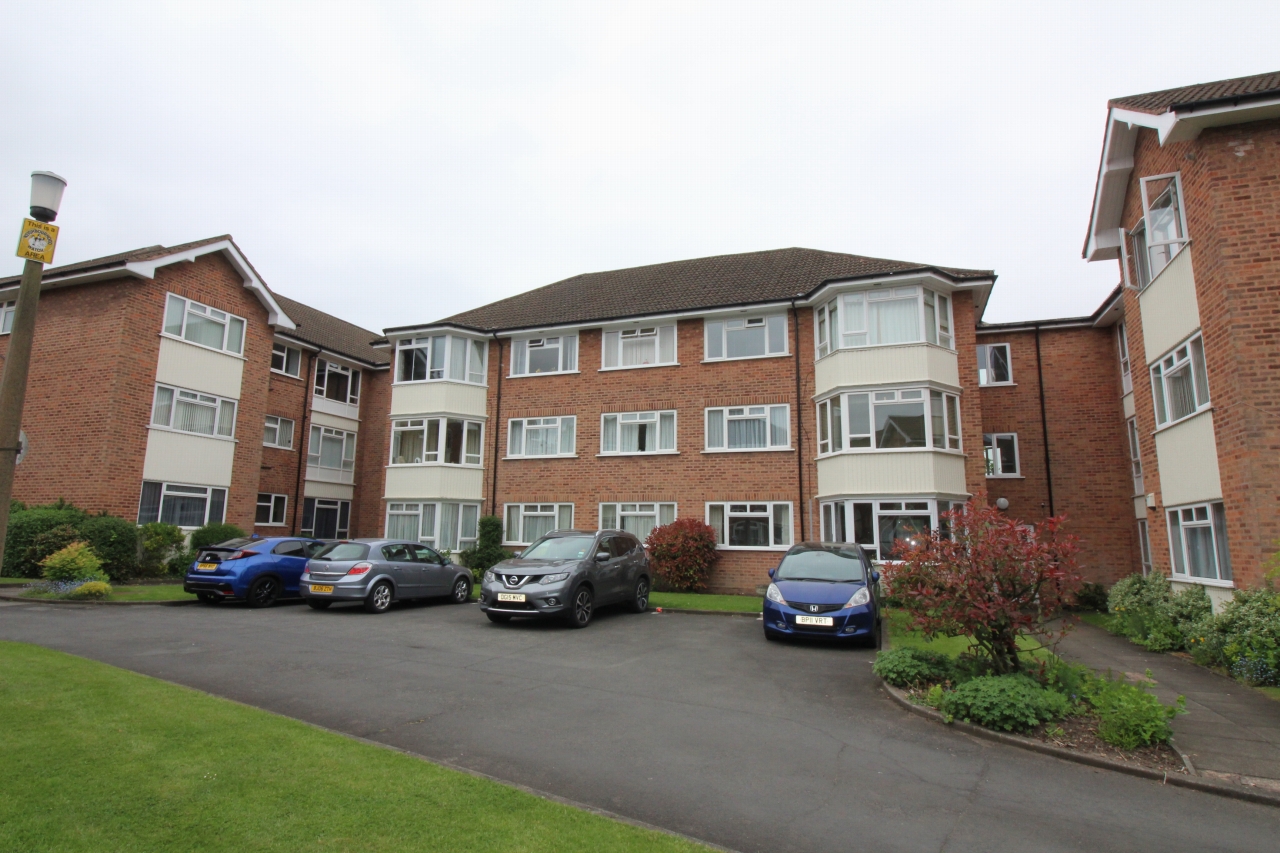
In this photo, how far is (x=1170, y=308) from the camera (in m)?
12.8

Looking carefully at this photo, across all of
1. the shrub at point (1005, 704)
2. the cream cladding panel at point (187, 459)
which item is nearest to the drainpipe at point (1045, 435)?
the shrub at point (1005, 704)

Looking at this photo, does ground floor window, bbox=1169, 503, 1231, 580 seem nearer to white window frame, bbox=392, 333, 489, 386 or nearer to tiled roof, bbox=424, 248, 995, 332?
tiled roof, bbox=424, 248, 995, 332

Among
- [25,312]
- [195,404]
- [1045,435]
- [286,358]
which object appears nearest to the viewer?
[25,312]

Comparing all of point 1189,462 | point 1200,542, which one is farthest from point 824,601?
point 1189,462

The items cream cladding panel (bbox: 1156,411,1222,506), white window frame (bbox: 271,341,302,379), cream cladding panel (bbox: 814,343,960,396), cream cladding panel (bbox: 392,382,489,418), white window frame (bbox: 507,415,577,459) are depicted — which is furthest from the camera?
white window frame (bbox: 271,341,302,379)

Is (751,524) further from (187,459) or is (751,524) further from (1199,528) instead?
(187,459)

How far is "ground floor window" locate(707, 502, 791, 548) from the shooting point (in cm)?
1953

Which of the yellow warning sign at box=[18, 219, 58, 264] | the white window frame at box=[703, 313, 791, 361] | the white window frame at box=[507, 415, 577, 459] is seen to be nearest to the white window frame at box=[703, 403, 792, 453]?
the white window frame at box=[703, 313, 791, 361]

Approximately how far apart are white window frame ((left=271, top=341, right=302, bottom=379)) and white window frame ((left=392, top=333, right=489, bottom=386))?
450 centimetres

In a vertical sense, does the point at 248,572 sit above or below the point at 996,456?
below

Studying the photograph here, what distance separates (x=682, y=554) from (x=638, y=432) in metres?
4.24

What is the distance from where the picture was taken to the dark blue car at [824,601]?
10898 mm

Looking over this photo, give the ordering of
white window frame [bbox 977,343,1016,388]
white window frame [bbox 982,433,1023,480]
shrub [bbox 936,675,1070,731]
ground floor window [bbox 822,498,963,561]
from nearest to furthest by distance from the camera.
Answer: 1. shrub [bbox 936,675,1070,731]
2. ground floor window [bbox 822,498,963,561]
3. white window frame [bbox 982,433,1023,480]
4. white window frame [bbox 977,343,1016,388]

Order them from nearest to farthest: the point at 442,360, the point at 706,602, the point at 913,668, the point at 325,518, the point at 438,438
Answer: the point at 913,668 → the point at 706,602 → the point at 438,438 → the point at 442,360 → the point at 325,518
